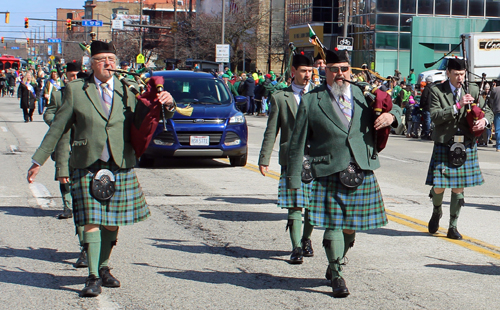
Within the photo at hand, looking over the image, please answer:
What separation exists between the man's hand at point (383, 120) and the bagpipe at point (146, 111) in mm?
1377

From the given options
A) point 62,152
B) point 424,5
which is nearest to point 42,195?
point 62,152

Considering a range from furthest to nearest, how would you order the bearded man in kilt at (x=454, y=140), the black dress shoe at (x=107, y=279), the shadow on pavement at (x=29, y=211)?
1. the shadow on pavement at (x=29, y=211)
2. the bearded man in kilt at (x=454, y=140)
3. the black dress shoe at (x=107, y=279)

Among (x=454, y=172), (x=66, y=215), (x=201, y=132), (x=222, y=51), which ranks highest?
(x=222, y=51)

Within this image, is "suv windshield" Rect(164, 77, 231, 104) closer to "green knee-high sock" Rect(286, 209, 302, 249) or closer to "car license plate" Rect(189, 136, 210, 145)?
"car license plate" Rect(189, 136, 210, 145)

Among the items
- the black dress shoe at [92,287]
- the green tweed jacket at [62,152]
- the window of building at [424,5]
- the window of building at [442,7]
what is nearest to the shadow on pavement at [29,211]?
→ the green tweed jacket at [62,152]

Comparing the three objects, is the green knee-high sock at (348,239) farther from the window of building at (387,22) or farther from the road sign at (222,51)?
the window of building at (387,22)

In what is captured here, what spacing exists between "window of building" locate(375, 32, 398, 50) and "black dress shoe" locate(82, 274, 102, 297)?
1593 inches

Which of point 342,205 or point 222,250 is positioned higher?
point 342,205

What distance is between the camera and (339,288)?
17.3 ft

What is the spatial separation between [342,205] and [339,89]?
86cm

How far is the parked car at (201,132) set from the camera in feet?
44.1

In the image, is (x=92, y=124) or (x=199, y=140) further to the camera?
(x=199, y=140)

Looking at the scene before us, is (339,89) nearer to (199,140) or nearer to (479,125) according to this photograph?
(479,125)

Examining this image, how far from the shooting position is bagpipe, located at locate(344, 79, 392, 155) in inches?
201
